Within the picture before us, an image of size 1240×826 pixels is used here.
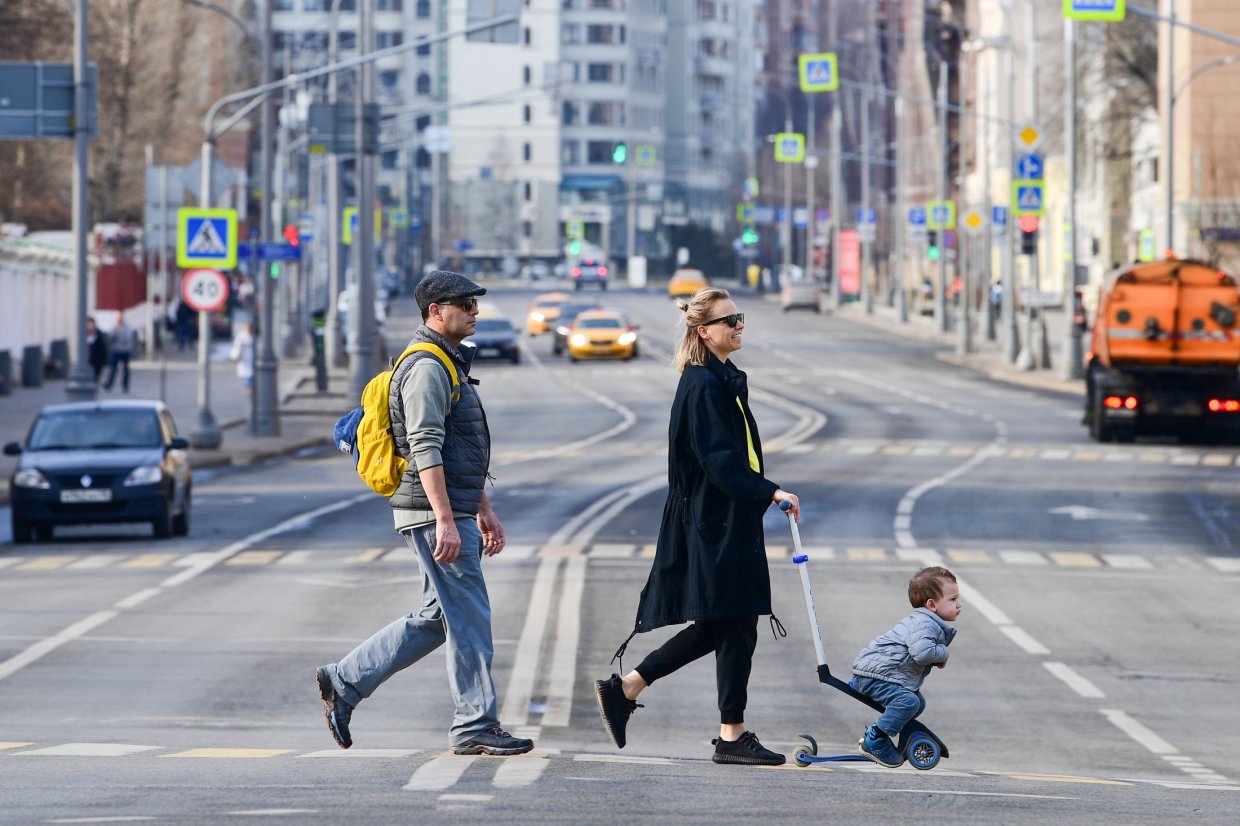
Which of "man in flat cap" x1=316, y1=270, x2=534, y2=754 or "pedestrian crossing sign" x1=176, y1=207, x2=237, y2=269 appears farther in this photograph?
"pedestrian crossing sign" x1=176, y1=207, x2=237, y2=269

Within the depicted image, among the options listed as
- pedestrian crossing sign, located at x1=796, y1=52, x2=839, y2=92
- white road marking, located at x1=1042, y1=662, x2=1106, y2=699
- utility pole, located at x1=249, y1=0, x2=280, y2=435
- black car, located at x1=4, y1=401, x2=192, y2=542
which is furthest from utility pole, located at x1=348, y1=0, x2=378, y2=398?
white road marking, located at x1=1042, y1=662, x2=1106, y2=699

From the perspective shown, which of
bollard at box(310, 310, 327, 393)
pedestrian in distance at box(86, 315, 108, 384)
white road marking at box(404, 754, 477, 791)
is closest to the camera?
white road marking at box(404, 754, 477, 791)

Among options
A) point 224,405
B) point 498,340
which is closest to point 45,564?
point 224,405

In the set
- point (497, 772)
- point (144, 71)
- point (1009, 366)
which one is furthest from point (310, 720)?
point (144, 71)

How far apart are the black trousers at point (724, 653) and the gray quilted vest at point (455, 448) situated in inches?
39.8

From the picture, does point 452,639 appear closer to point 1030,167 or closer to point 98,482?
point 98,482

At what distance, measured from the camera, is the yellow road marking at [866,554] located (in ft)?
73.6

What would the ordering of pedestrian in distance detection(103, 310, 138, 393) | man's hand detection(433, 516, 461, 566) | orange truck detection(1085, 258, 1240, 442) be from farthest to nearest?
pedestrian in distance detection(103, 310, 138, 393) < orange truck detection(1085, 258, 1240, 442) < man's hand detection(433, 516, 461, 566)

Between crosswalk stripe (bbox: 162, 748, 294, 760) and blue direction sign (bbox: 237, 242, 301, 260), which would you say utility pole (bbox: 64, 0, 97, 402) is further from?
crosswalk stripe (bbox: 162, 748, 294, 760)

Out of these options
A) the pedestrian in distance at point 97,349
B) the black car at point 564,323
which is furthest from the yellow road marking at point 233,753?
the black car at point 564,323

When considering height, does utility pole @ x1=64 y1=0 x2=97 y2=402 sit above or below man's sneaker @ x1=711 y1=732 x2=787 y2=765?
above

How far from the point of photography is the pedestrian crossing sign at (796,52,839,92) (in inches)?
2505

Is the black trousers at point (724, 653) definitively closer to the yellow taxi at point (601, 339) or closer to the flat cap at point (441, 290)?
the flat cap at point (441, 290)

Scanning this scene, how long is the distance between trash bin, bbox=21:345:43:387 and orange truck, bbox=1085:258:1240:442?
2888 cm
